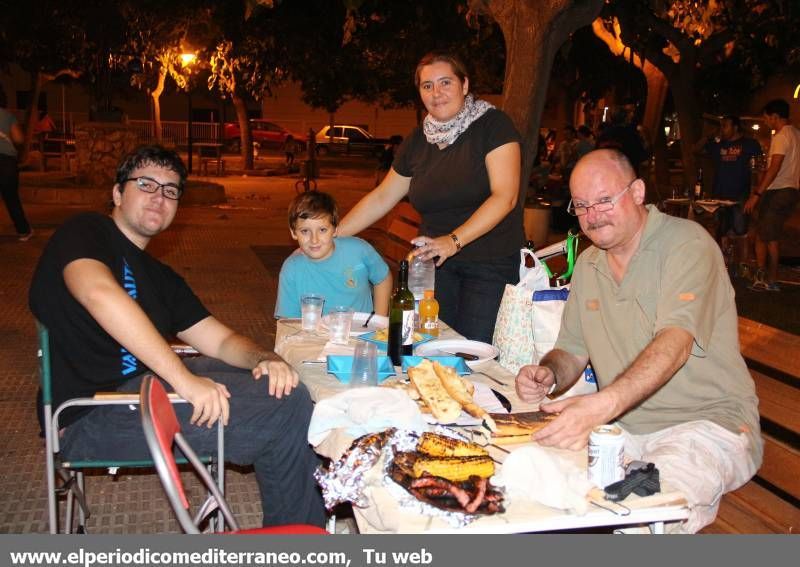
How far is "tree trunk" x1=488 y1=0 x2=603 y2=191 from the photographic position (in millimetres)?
7051

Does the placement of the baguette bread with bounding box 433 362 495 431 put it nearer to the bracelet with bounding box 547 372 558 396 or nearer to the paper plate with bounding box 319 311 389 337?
the bracelet with bounding box 547 372 558 396

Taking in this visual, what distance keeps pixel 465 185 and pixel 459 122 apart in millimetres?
348

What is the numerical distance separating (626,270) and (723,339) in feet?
1.50

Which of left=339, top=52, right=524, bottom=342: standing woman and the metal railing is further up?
the metal railing

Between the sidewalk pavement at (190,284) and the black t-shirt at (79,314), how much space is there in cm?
119

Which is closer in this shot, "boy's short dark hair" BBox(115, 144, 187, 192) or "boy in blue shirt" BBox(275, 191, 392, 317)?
"boy's short dark hair" BBox(115, 144, 187, 192)

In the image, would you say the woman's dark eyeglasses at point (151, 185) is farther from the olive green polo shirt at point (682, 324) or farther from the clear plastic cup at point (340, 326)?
the olive green polo shirt at point (682, 324)

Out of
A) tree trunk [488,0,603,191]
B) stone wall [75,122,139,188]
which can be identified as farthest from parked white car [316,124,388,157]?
tree trunk [488,0,603,191]

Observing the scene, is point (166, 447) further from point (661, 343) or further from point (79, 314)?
point (661, 343)

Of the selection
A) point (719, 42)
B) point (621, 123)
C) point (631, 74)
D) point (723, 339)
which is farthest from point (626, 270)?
point (631, 74)

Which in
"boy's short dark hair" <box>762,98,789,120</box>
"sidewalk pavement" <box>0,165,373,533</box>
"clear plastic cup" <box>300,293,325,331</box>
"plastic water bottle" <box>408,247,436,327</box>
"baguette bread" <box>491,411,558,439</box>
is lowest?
"sidewalk pavement" <box>0,165,373,533</box>

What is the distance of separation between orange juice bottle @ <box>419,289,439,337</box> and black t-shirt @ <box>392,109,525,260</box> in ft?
1.99

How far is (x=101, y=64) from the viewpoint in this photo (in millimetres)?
19781

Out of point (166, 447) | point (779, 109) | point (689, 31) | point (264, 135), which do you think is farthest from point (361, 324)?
point (264, 135)
